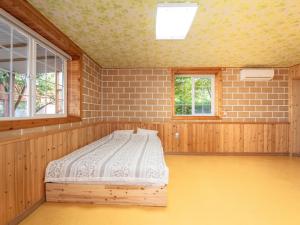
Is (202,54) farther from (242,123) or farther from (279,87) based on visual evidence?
(279,87)

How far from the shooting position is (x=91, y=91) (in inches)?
171

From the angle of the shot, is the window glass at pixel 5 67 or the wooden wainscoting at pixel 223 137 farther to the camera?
the wooden wainscoting at pixel 223 137

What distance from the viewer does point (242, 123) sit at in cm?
493

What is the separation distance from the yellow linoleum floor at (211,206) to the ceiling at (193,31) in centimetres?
217

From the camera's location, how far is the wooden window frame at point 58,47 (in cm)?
202

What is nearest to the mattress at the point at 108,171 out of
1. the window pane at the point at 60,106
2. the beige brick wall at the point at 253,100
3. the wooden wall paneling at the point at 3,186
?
the wooden wall paneling at the point at 3,186

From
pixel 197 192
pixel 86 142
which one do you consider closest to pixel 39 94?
pixel 86 142

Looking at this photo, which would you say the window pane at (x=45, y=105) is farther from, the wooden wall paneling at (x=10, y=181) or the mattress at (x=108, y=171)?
the wooden wall paneling at (x=10, y=181)

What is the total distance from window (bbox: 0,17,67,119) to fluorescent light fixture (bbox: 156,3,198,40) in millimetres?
1605

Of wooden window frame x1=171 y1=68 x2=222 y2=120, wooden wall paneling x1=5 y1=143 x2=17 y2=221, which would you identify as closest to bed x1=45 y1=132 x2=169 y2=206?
wooden wall paneling x1=5 y1=143 x2=17 y2=221

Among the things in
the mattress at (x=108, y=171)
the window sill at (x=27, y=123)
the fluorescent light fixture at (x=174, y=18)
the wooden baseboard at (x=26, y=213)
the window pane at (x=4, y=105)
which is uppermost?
the fluorescent light fixture at (x=174, y=18)

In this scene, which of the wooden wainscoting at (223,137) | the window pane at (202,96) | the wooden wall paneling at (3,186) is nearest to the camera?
the wooden wall paneling at (3,186)

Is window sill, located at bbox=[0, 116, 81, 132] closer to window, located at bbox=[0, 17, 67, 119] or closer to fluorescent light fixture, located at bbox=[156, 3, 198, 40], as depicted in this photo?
window, located at bbox=[0, 17, 67, 119]

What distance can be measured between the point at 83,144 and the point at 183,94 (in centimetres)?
278
